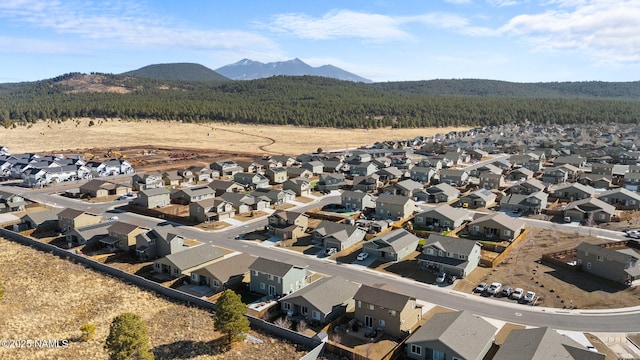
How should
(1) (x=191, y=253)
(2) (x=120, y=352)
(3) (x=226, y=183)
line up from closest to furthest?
1. (2) (x=120, y=352)
2. (1) (x=191, y=253)
3. (3) (x=226, y=183)

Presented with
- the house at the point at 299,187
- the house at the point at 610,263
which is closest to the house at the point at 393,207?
the house at the point at 299,187

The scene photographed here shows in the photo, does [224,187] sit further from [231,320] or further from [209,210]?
[231,320]

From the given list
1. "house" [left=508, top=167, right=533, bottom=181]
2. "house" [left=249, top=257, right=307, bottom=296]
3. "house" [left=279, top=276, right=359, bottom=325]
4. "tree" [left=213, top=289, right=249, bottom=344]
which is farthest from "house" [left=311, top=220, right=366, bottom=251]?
"house" [left=508, top=167, right=533, bottom=181]

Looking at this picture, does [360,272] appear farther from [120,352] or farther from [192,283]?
[120,352]

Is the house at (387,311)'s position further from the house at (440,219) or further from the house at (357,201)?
the house at (357,201)

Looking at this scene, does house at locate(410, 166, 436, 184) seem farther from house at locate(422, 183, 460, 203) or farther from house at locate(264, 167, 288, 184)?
house at locate(264, 167, 288, 184)

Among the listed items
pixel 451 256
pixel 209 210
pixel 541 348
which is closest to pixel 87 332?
pixel 209 210

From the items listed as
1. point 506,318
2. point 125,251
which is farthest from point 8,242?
point 506,318
